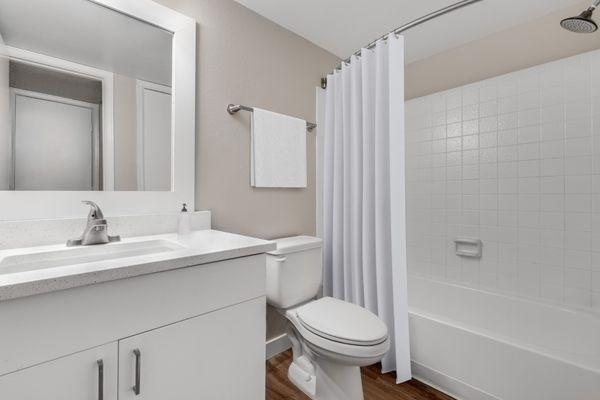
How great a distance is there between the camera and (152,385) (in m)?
0.82

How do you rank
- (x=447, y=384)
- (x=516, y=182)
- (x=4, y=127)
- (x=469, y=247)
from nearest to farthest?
(x=4, y=127) < (x=447, y=384) < (x=516, y=182) < (x=469, y=247)

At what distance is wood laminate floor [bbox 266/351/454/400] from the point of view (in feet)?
4.91

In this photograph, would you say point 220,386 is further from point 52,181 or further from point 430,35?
point 430,35

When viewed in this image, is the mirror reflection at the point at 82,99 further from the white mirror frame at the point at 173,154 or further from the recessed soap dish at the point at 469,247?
the recessed soap dish at the point at 469,247

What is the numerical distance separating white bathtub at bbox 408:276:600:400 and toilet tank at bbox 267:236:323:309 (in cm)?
63

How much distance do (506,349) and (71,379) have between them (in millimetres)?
1678

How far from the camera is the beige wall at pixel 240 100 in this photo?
154 centimetres

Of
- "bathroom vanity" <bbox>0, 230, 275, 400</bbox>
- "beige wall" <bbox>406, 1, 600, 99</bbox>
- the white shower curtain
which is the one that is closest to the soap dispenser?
"bathroom vanity" <bbox>0, 230, 275, 400</bbox>

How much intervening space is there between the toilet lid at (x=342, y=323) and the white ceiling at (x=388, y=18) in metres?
1.74

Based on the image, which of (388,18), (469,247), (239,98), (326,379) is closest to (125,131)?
(239,98)

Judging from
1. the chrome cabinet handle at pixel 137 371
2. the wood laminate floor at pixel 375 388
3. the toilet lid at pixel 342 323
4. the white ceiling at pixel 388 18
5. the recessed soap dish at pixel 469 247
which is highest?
the white ceiling at pixel 388 18

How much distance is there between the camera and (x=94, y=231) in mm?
1072

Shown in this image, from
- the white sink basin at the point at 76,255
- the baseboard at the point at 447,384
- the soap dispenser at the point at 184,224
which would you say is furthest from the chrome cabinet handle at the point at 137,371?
the baseboard at the point at 447,384

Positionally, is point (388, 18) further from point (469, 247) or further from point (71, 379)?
point (71, 379)
